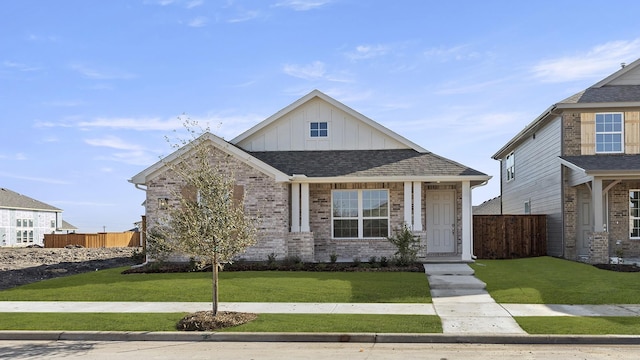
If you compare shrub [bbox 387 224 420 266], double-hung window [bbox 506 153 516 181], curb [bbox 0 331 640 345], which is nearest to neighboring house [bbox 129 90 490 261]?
shrub [bbox 387 224 420 266]

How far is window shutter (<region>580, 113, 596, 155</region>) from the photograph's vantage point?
22391 millimetres

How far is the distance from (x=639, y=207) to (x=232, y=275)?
49.6 feet

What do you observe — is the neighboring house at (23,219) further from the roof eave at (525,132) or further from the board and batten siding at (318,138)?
the roof eave at (525,132)

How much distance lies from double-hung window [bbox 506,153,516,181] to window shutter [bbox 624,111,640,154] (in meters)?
9.19

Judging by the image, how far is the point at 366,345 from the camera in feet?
31.1

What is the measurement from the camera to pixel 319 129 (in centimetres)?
2309

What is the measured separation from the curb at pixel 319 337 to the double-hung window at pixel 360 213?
11.5 m

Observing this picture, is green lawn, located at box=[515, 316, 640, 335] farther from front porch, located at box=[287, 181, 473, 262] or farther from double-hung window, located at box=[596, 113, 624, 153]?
double-hung window, located at box=[596, 113, 624, 153]

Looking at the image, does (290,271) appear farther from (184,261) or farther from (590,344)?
(590,344)

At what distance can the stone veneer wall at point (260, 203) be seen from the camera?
791 inches

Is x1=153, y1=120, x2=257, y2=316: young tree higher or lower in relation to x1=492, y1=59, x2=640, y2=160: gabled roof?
lower

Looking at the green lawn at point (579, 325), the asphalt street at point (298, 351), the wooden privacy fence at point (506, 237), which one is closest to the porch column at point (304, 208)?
the wooden privacy fence at point (506, 237)

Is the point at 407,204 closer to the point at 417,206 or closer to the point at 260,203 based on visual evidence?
the point at 417,206

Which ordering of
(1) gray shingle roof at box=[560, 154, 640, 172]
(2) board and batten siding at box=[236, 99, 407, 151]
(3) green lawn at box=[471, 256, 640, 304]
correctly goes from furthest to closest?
(2) board and batten siding at box=[236, 99, 407, 151] → (1) gray shingle roof at box=[560, 154, 640, 172] → (3) green lawn at box=[471, 256, 640, 304]
